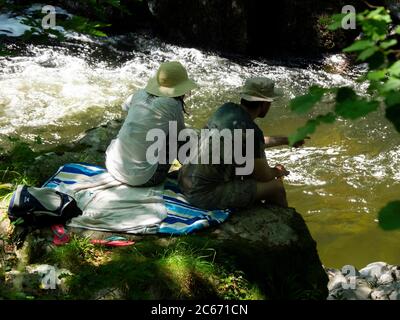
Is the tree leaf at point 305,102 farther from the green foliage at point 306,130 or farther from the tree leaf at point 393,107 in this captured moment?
the tree leaf at point 393,107

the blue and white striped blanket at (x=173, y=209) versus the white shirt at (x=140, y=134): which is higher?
the white shirt at (x=140, y=134)

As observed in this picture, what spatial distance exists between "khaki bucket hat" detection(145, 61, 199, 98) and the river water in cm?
209

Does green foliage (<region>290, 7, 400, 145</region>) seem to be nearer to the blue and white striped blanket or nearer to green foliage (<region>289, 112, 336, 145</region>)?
green foliage (<region>289, 112, 336, 145</region>)

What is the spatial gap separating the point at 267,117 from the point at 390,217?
709cm

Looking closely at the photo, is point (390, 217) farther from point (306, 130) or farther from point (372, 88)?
point (372, 88)

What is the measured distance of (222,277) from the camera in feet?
11.6

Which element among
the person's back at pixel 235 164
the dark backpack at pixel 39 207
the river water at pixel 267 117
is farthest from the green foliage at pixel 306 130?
the river water at pixel 267 117

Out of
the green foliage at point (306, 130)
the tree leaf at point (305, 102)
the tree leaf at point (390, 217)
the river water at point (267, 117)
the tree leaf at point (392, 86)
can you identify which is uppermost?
Answer: the tree leaf at point (392, 86)

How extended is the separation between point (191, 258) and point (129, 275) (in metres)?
0.49

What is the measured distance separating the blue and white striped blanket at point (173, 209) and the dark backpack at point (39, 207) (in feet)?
1.70

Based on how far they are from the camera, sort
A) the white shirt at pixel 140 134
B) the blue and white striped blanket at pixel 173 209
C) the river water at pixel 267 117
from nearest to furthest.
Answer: the blue and white striped blanket at pixel 173 209 → the white shirt at pixel 140 134 → the river water at pixel 267 117

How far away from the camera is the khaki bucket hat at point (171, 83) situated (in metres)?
4.38

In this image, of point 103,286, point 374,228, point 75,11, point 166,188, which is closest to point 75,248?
point 103,286
